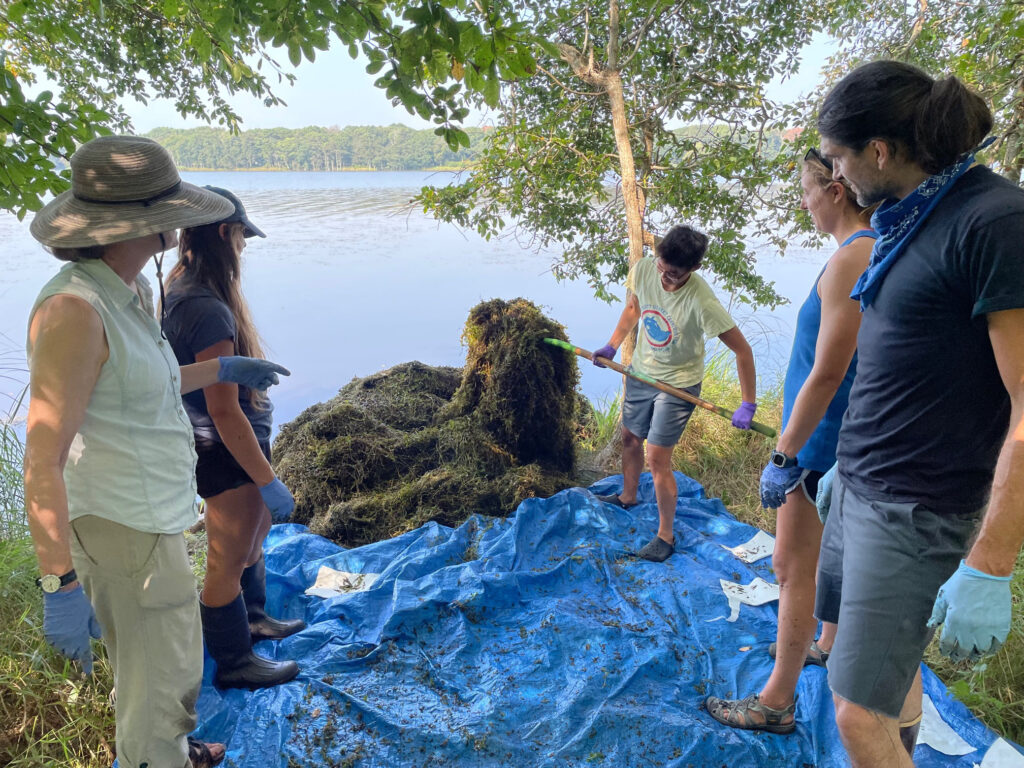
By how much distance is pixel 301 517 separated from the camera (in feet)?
11.5

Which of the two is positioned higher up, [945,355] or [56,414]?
[945,355]

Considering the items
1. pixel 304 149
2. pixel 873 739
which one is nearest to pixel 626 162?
pixel 873 739

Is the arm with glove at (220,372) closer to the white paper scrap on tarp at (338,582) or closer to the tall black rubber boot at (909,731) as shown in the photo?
the white paper scrap on tarp at (338,582)

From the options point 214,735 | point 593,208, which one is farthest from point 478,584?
point 593,208

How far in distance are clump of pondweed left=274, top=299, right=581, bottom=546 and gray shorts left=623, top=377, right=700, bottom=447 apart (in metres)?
0.74

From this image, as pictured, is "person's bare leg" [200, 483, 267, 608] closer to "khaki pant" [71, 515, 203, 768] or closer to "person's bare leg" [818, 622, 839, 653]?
"khaki pant" [71, 515, 203, 768]

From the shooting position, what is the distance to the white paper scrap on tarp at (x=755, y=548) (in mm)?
2965

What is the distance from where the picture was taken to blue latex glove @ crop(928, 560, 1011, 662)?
41.2 inches

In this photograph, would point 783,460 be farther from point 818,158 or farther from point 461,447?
point 461,447

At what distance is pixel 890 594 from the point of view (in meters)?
1.21

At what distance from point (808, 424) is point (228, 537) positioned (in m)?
1.89

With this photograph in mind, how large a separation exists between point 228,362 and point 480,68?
111 cm

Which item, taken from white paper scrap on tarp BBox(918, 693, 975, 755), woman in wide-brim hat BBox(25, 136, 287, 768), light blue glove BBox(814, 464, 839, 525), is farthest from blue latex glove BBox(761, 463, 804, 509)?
woman in wide-brim hat BBox(25, 136, 287, 768)

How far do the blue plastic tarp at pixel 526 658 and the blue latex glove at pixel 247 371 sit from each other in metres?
1.12
